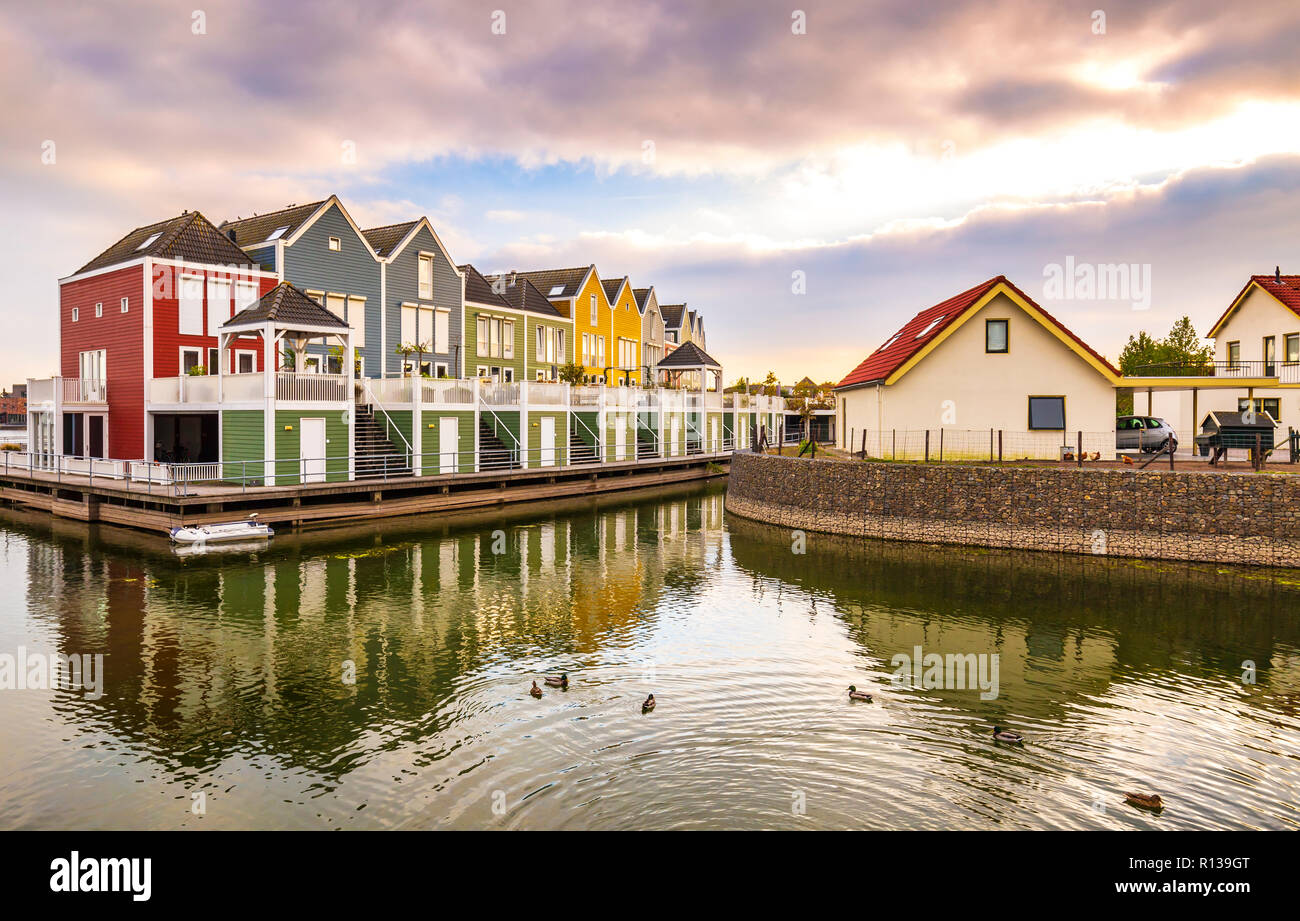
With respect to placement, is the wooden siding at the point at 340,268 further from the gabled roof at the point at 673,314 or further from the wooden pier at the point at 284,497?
the gabled roof at the point at 673,314

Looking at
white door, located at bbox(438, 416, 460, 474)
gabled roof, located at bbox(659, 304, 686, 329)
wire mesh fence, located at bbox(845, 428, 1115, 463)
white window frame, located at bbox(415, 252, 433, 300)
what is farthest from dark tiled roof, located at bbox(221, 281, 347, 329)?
gabled roof, located at bbox(659, 304, 686, 329)

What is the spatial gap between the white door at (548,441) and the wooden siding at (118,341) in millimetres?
17247

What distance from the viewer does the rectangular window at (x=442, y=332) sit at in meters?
44.8

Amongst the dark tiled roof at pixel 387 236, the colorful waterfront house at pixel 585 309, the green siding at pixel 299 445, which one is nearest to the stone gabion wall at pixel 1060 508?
the green siding at pixel 299 445

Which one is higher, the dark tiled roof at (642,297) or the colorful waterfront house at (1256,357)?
the dark tiled roof at (642,297)

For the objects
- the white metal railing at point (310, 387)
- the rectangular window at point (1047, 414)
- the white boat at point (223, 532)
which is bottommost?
the white boat at point (223, 532)

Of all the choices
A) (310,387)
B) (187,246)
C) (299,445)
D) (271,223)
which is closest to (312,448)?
(299,445)

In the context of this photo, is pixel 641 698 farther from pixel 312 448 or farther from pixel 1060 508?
pixel 312 448

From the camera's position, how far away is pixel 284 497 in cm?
2750

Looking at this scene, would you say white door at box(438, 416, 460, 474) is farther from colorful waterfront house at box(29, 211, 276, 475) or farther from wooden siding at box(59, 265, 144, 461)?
wooden siding at box(59, 265, 144, 461)

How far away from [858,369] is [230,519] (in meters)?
28.0

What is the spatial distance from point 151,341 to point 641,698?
2935 cm
